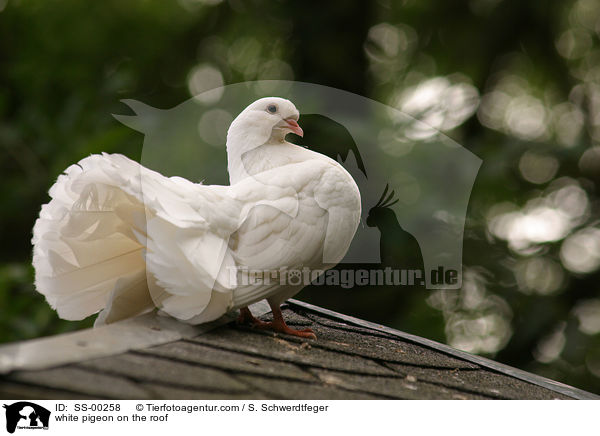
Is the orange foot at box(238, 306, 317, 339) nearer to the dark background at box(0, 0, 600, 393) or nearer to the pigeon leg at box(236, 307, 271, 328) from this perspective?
the pigeon leg at box(236, 307, 271, 328)

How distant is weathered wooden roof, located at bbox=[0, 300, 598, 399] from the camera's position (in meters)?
1.97

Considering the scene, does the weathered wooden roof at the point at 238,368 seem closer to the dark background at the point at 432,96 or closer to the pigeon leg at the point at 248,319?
the pigeon leg at the point at 248,319

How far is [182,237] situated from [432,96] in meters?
5.14

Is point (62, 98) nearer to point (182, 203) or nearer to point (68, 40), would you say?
point (68, 40)

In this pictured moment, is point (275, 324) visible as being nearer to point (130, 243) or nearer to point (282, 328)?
point (282, 328)

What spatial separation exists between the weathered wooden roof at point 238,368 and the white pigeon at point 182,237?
228mm

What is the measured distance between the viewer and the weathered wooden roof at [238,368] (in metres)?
1.97
